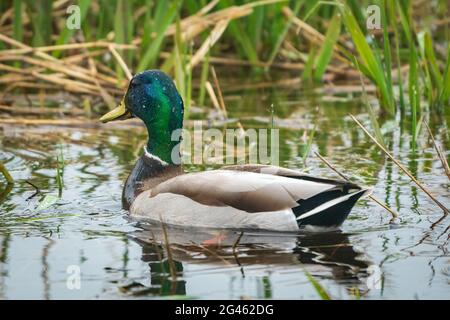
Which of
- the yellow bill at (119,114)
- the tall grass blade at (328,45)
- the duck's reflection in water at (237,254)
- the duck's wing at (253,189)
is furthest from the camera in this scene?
the tall grass blade at (328,45)

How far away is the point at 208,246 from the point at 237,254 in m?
0.23

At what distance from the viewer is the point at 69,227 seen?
584 cm

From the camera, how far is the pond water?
4.69 m

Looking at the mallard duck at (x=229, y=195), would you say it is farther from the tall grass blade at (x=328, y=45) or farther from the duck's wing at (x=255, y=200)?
the tall grass blade at (x=328, y=45)

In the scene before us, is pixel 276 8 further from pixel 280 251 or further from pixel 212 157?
pixel 280 251

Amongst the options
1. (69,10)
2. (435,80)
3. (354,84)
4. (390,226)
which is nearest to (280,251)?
(390,226)

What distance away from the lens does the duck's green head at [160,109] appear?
655 centimetres

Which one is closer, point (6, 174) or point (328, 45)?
point (6, 174)

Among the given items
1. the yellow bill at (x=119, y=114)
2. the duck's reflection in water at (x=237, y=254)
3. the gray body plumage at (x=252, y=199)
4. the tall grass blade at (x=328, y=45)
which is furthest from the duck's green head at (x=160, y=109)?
the tall grass blade at (x=328, y=45)

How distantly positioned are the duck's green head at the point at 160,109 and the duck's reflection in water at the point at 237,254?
77 centimetres

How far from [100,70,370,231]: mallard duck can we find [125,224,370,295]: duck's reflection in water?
0.07 meters

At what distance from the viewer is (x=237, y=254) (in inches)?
207

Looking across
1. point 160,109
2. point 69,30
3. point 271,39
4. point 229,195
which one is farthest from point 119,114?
point 271,39

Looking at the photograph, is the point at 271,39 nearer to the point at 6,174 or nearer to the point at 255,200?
the point at 6,174
